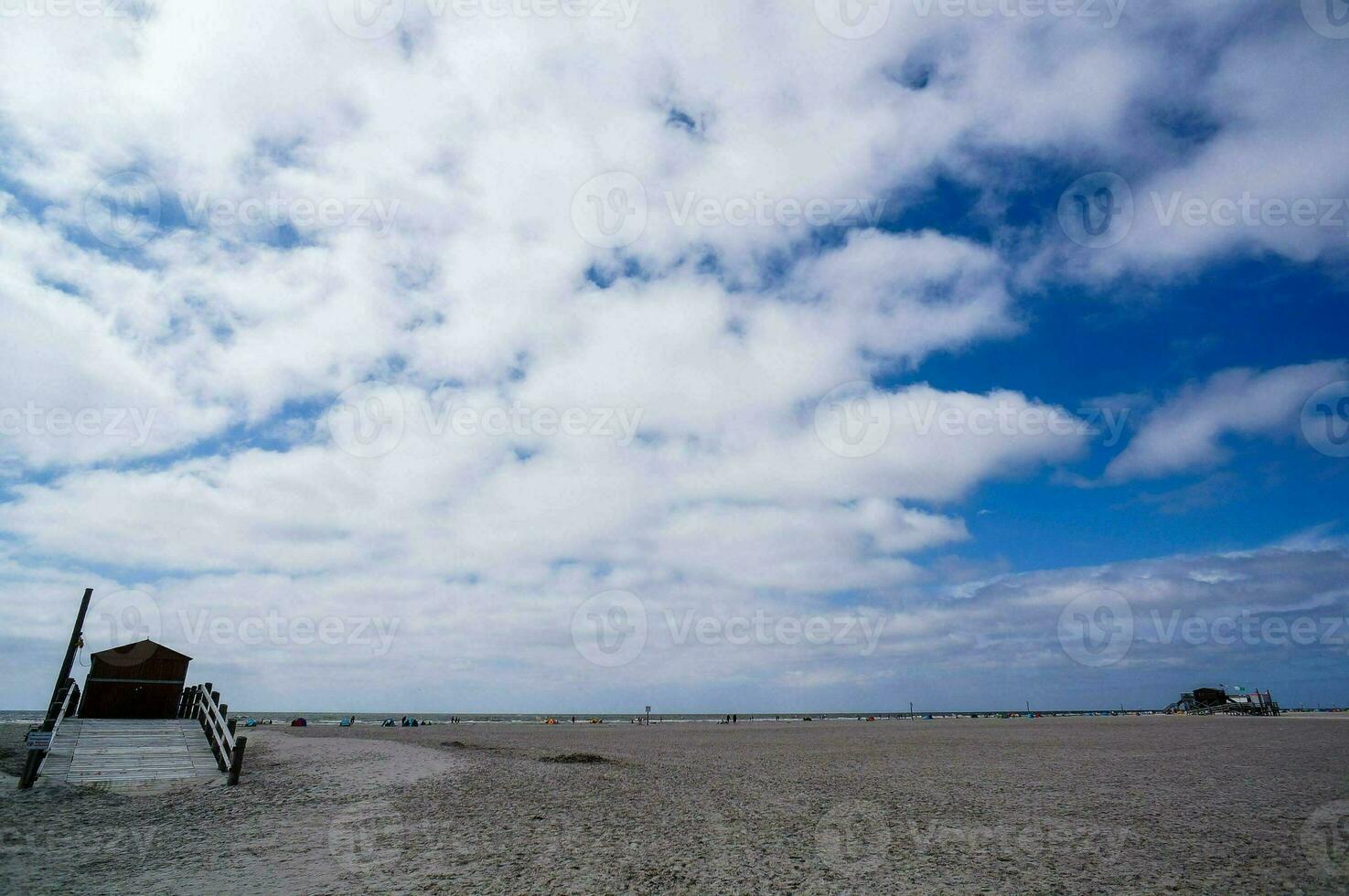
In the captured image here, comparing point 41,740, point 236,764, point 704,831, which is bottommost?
point 704,831

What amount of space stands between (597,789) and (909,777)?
10.4m

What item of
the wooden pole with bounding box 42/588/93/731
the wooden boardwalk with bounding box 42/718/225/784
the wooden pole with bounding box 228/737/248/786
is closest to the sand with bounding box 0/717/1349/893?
the wooden pole with bounding box 228/737/248/786

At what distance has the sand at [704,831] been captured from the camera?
→ 34.7ft

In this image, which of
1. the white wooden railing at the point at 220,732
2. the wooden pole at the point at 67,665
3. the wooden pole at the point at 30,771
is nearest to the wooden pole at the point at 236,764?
the white wooden railing at the point at 220,732

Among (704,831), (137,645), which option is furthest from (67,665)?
(704,831)

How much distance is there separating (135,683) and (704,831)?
92.3ft

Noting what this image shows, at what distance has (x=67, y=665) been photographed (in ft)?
85.1

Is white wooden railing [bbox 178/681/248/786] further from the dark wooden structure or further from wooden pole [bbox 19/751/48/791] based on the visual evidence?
wooden pole [bbox 19/751/48/791]

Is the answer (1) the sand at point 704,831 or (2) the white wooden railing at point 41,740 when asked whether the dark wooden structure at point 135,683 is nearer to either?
(2) the white wooden railing at point 41,740

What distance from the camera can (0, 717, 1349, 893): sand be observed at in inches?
417

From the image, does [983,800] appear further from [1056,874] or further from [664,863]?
[664,863]

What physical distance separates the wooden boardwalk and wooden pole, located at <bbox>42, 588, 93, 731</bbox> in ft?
2.17

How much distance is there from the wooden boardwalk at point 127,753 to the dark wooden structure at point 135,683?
1843 mm

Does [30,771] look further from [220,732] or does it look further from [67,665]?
[67,665]
